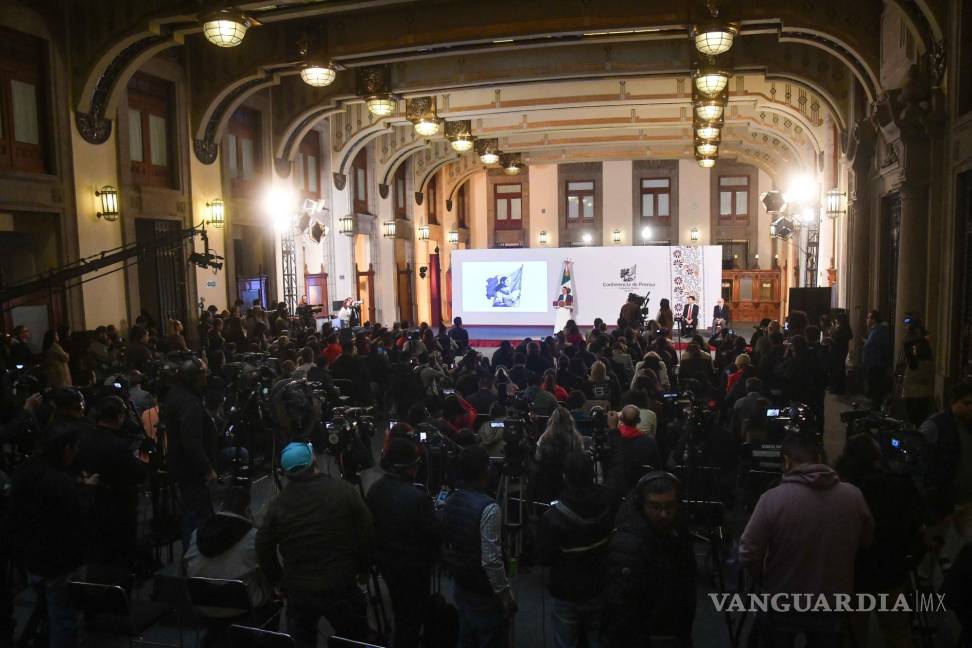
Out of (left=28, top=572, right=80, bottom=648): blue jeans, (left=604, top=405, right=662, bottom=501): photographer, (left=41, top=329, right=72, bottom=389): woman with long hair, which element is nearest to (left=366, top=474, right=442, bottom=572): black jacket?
(left=604, top=405, right=662, bottom=501): photographer

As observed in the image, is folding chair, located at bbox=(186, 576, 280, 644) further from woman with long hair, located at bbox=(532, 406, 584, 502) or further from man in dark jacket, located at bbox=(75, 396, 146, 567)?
woman with long hair, located at bbox=(532, 406, 584, 502)

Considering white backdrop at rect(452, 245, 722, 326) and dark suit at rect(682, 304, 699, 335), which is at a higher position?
white backdrop at rect(452, 245, 722, 326)

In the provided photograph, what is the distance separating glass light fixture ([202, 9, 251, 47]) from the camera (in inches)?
333

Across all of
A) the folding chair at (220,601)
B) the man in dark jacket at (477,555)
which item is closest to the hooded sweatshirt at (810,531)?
the man in dark jacket at (477,555)

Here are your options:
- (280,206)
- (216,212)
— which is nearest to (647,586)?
(216,212)

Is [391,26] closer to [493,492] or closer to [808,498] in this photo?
[493,492]

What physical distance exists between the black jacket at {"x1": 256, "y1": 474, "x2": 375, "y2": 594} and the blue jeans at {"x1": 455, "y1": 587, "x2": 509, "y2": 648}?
54 cm

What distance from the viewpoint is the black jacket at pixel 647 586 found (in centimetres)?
288

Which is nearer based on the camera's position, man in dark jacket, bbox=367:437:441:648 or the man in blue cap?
the man in blue cap

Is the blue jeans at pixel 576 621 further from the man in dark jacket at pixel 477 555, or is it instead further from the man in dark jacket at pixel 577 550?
the man in dark jacket at pixel 477 555

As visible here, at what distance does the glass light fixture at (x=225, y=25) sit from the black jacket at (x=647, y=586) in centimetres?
795

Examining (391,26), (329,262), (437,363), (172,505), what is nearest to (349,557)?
(172,505)

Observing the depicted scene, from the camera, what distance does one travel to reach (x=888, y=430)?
472cm

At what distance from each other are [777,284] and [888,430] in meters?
22.5
